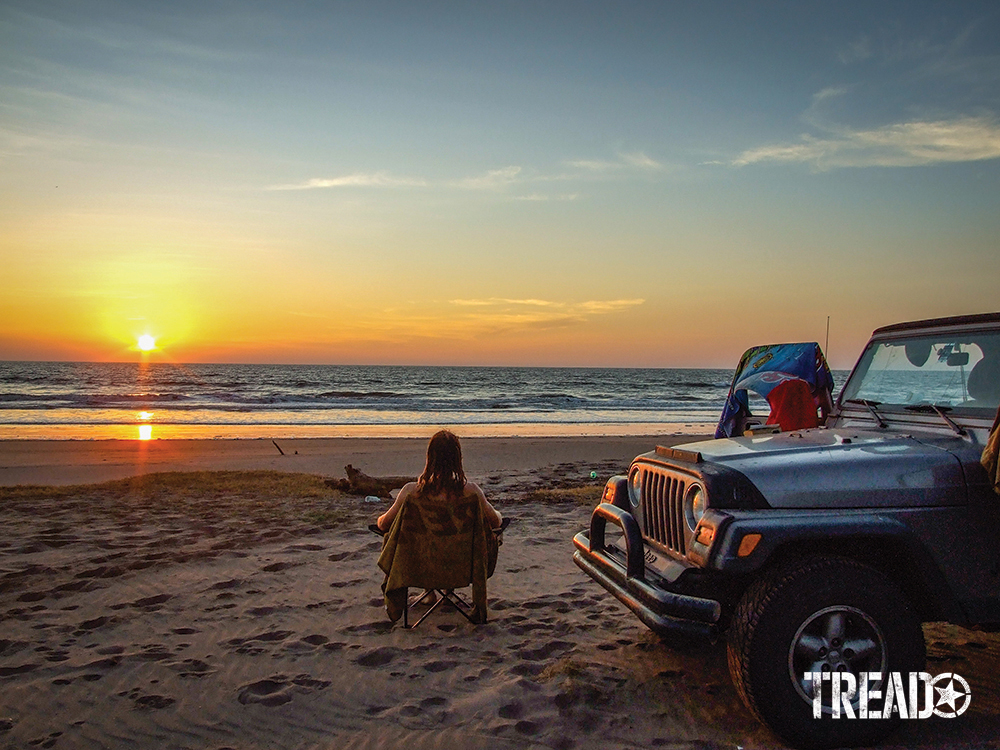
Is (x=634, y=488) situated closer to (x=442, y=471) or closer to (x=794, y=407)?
(x=442, y=471)

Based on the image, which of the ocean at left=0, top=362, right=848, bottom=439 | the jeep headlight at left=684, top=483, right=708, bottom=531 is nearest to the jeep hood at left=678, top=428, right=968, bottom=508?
the jeep headlight at left=684, top=483, right=708, bottom=531

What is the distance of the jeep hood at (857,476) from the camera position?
3.58 m

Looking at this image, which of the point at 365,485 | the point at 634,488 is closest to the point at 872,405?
the point at 634,488

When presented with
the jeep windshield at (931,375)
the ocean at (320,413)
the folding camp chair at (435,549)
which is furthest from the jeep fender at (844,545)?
the ocean at (320,413)

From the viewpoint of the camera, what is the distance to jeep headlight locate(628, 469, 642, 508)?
4656 mm

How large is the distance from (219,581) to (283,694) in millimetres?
2308

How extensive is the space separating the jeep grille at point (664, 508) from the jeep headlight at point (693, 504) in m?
0.03

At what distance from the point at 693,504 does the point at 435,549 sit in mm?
1943

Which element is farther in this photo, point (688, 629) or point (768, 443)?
point (768, 443)

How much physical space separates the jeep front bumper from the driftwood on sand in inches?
234

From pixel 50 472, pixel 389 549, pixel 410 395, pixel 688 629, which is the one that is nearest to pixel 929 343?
pixel 688 629

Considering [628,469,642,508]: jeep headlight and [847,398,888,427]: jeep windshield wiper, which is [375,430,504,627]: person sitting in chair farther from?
[847,398,888,427]: jeep windshield wiper

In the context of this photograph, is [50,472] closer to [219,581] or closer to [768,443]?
[219,581]

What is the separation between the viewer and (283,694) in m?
4.14
